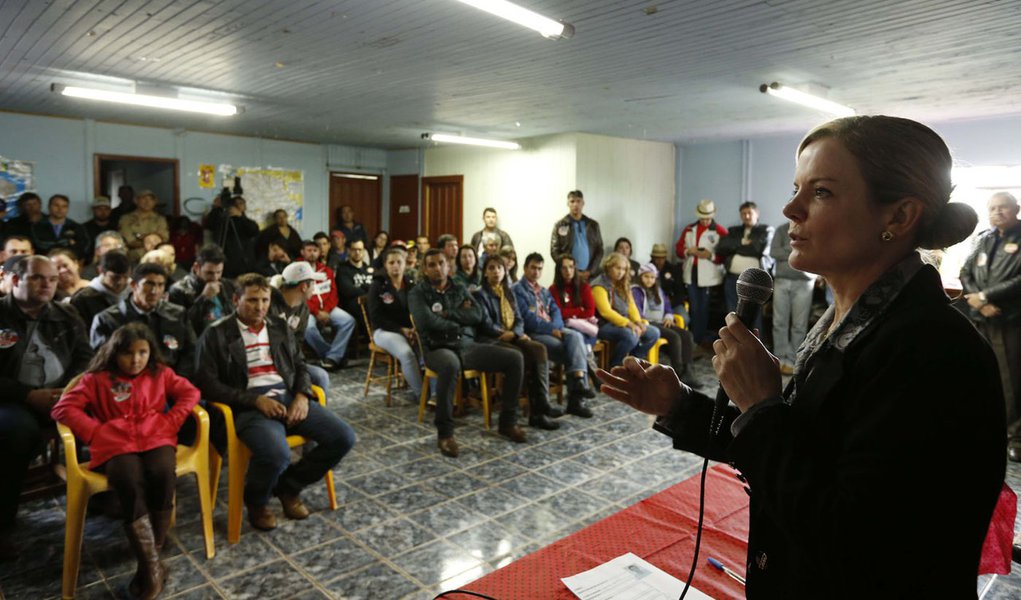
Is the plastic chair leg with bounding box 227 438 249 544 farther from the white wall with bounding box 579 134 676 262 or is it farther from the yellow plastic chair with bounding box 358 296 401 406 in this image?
the white wall with bounding box 579 134 676 262

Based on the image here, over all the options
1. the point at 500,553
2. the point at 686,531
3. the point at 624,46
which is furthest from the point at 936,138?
the point at 624,46

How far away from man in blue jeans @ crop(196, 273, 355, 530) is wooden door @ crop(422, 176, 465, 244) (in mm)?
6467

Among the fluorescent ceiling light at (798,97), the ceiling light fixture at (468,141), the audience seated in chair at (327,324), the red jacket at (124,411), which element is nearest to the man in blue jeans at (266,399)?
the red jacket at (124,411)

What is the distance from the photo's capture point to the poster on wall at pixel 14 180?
7129 millimetres

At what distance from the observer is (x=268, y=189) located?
9.26 m

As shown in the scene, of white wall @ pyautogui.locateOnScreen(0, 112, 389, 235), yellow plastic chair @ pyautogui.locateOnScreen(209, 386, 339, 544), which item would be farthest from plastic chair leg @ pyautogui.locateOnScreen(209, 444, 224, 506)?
white wall @ pyautogui.locateOnScreen(0, 112, 389, 235)

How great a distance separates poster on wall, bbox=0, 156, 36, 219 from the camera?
7.13 m

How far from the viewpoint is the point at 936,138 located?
83 centimetres

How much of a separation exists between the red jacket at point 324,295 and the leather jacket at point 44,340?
3.16 meters

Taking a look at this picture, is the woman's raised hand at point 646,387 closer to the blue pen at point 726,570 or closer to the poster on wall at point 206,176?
the blue pen at point 726,570

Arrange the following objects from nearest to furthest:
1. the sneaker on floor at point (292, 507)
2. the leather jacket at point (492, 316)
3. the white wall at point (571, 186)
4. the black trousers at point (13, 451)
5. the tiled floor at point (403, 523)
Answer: the tiled floor at point (403, 523), the black trousers at point (13, 451), the sneaker on floor at point (292, 507), the leather jacket at point (492, 316), the white wall at point (571, 186)

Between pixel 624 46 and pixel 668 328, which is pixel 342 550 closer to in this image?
pixel 624 46

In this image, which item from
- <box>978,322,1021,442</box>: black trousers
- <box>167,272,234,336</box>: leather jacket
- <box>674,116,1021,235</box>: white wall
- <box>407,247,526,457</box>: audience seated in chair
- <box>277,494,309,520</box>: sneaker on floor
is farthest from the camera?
<box>674,116,1021,235</box>: white wall

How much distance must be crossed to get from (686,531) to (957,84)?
5.09 meters
